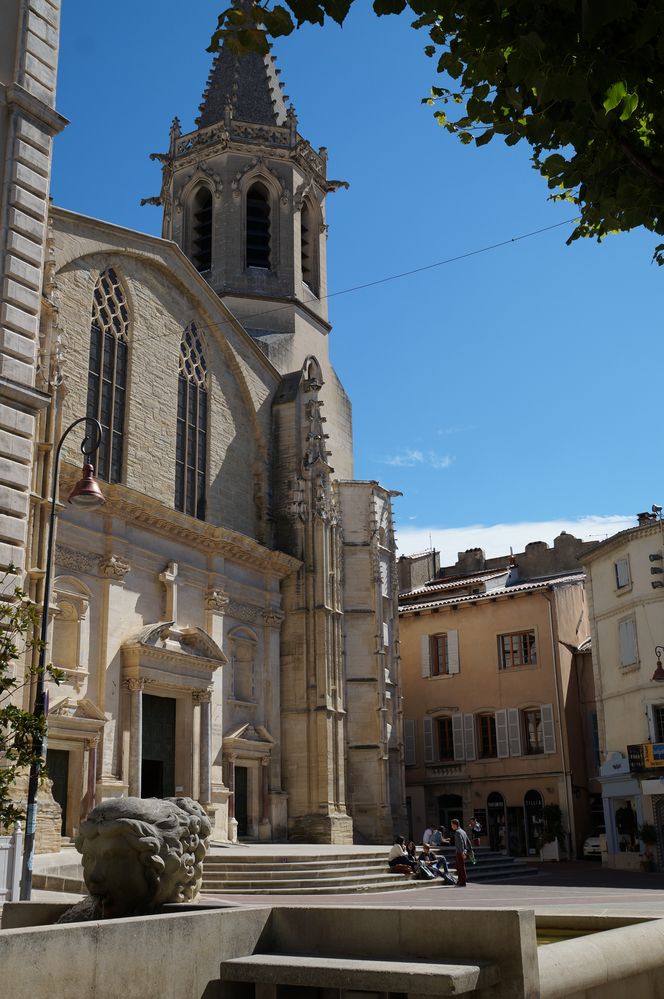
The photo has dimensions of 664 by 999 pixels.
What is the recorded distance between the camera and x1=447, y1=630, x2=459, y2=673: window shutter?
41.5 m

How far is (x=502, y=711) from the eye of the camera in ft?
131

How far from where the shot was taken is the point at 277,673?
3116cm

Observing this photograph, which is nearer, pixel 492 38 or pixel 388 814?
pixel 492 38

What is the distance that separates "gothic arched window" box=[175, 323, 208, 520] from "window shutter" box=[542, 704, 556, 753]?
15.9m

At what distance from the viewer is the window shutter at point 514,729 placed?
39.1 meters

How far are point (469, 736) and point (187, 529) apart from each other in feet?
56.8

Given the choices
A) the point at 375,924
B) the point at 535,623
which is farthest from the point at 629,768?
the point at 375,924

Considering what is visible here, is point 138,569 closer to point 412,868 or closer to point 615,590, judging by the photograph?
point 412,868

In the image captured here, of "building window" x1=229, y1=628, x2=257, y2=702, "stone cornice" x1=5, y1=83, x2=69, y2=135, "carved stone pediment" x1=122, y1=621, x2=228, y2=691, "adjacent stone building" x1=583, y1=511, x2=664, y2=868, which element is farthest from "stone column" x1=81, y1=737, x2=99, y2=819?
"adjacent stone building" x1=583, y1=511, x2=664, y2=868

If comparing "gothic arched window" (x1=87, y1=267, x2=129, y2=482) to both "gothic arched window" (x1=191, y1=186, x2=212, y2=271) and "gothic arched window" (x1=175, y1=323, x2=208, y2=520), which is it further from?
"gothic arched window" (x1=191, y1=186, x2=212, y2=271)

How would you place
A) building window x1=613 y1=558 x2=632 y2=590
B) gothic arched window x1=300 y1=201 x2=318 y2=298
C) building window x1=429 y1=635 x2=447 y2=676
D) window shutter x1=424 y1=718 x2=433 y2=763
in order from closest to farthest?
building window x1=613 y1=558 x2=632 y2=590 → gothic arched window x1=300 y1=201 x2=318 y2=298 → window shutter x1=424 y1=718 x2=433 y2=763 → building window x1=429 y1=635 x2=447 y2=676

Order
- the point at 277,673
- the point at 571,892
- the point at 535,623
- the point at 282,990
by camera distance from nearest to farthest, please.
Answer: the point at 282,990 → the point at 571,892 → the point at 277,673 → the point at 535,623

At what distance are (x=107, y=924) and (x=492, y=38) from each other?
16.1 ft

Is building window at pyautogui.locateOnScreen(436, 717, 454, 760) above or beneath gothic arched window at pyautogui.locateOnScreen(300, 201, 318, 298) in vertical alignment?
beneath
